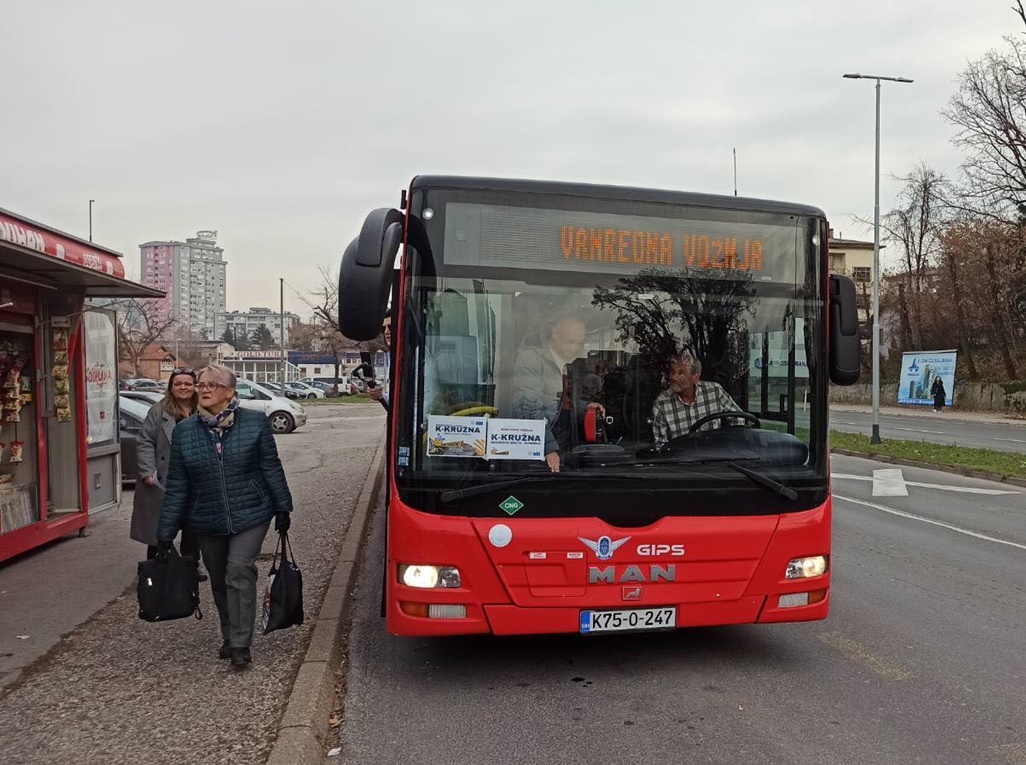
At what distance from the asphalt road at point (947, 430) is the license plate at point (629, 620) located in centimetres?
1818

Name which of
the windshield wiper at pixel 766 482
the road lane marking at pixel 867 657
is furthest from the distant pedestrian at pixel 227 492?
the road lane marking at pixel 867 657

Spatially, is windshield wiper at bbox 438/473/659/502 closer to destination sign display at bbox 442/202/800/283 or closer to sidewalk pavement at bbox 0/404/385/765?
destination sign display at bbox 442/202/800/283

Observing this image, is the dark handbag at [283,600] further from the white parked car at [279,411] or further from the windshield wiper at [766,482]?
the white parked car at [279,411]

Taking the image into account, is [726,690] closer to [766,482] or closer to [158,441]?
[766,482]

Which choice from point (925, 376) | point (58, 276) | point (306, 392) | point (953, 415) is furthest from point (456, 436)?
point (306, 392)

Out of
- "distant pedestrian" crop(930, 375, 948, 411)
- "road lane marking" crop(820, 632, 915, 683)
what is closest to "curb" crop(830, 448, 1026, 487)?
"road lane marking" crop(820, 632, 915, 683)

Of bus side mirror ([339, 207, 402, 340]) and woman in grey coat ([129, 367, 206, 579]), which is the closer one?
bus side mirror ([339, 207, 402, 340])

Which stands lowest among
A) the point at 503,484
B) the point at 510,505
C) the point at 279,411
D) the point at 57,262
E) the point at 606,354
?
the point at 279,411

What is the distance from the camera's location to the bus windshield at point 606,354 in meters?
4.57

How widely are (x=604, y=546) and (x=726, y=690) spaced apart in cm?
108

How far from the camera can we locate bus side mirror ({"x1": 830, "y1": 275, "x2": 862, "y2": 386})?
501 centimetres

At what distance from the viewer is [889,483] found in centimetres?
1405

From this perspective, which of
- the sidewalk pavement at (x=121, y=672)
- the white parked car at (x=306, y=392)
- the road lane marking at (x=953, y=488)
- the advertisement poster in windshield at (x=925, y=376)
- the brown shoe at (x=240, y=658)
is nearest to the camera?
the sidewalk pavement at (x=121, y=672)

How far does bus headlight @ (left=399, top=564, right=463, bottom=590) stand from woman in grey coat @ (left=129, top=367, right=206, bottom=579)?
285 cm
